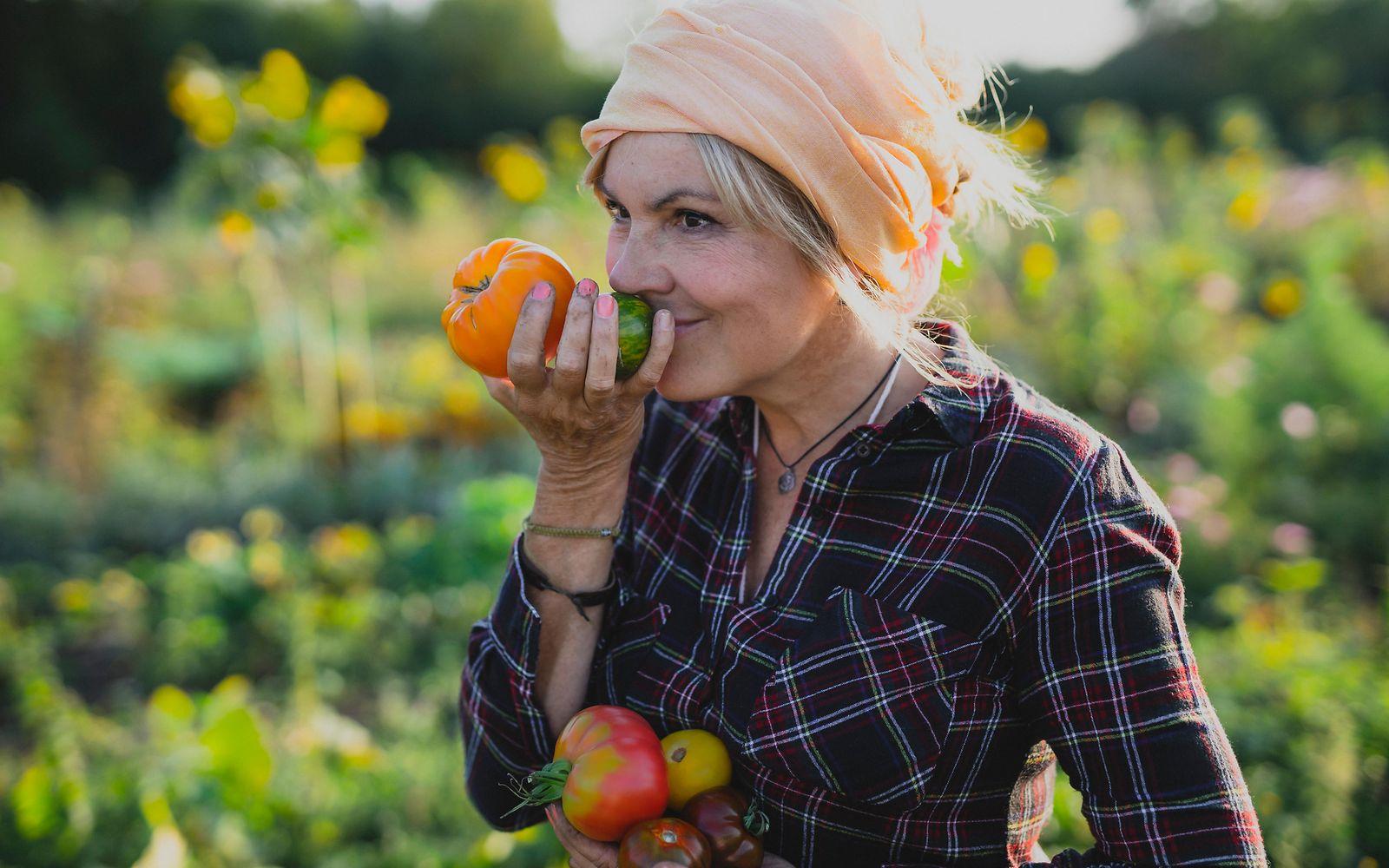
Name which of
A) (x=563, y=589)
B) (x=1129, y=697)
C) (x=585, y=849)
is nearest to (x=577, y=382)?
(x=563, y=589)

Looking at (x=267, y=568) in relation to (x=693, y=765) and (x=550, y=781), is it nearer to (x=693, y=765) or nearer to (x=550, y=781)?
(x=550, y=781)

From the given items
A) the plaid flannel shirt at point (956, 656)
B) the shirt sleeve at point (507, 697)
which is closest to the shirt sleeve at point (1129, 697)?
the plaid flannel shirt at point (956, 656)

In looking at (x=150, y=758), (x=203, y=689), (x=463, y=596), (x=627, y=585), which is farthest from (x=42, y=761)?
(x=627, y=585)

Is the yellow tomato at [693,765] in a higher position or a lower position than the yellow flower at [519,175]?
lower

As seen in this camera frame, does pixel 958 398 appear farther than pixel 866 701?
Yes

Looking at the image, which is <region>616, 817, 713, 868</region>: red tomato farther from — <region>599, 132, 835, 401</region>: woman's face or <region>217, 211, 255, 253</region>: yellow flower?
<region>217, 211, 255, 253</region>: yellow flower

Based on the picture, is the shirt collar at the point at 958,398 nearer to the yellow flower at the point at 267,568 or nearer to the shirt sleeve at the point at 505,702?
the shirt sleeve at the point at 505,702

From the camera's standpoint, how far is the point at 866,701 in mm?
1680

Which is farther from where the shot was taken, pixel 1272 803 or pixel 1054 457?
pixel 1272 803

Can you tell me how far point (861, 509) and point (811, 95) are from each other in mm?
711

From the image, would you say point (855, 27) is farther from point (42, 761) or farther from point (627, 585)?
point (42, 761)

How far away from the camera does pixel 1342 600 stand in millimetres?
4078

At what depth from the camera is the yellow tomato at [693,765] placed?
175cm

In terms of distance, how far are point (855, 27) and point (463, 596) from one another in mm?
3738
